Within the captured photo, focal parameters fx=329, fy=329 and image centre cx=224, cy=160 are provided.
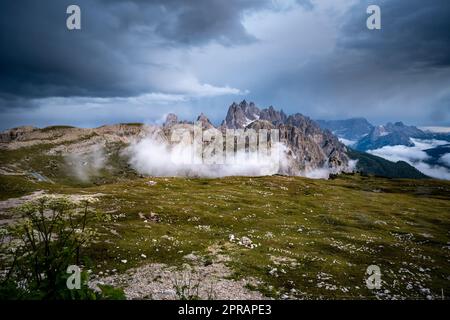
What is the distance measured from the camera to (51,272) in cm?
1059

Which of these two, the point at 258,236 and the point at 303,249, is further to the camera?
the point at 258,236

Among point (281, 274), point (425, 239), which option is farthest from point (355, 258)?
point (425, 239)

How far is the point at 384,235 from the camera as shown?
167 feet

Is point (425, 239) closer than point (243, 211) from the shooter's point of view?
Yes

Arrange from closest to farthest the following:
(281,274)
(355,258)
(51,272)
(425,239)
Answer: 1. (51,272)
2. (281,274)
3. (355,258)
4. (425,239)

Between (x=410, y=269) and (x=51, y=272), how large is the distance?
35.2 metres

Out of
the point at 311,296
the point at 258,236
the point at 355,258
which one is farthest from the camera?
the point at 258,236
